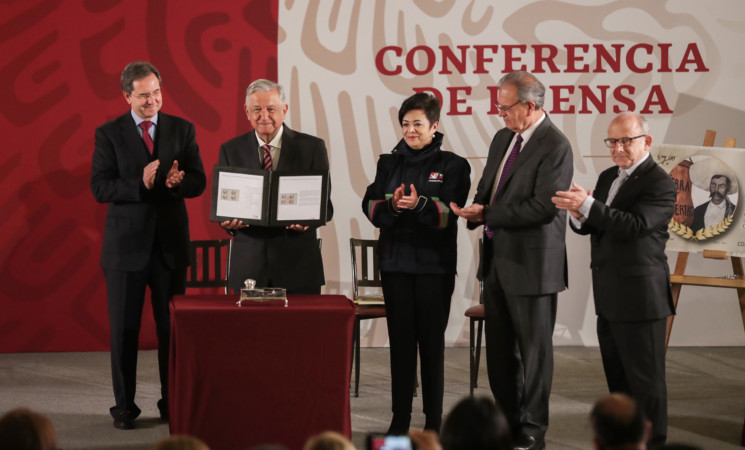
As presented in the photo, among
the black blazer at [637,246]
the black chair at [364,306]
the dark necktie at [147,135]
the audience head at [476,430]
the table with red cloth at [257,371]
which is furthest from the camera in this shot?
the black chair at [364,306]

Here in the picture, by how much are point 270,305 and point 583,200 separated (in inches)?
55.1

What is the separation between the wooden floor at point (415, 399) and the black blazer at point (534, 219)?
812 millimetres

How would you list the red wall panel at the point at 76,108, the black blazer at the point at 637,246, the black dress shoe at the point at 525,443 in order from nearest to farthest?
the black blazer at the point at 637,246 < the black dress shoe at the point at 525,443 < the red wall panel at the point at 76,108

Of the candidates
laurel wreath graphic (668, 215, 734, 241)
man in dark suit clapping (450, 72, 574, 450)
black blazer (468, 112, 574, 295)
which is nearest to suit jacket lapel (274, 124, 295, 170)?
man in dark suit clapping (450, 72, 574, 450)

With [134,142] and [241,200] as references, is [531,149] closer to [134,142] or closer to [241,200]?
[241,200]

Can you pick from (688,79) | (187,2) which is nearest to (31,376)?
(187,2)

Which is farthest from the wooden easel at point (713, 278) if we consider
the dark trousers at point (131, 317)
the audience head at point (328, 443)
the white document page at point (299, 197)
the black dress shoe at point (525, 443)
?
the audience head at point (328, 443)

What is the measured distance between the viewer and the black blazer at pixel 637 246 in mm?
3727

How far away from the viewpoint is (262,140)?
14.2 ft

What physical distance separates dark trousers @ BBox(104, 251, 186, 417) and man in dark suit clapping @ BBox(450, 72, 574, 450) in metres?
1.55

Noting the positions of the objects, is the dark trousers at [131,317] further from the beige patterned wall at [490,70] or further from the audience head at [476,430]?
the audience head at [476,430]

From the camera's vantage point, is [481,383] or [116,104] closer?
[481,383]

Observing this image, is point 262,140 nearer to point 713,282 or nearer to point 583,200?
point 583,200

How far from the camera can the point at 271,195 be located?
13.4 ft
